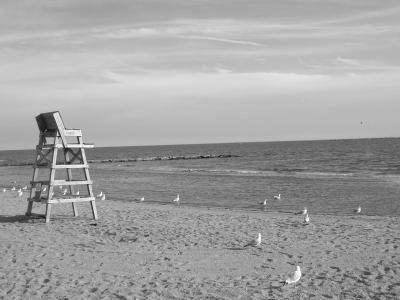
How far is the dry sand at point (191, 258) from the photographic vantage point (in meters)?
7.90

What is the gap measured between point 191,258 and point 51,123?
607cm

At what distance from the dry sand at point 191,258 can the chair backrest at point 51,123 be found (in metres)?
2.64

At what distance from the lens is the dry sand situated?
25.9ft

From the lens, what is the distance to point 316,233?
13297 millimetres

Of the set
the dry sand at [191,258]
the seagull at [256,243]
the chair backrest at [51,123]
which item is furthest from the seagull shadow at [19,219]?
the seagull at [256,243]

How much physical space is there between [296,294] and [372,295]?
1.20m

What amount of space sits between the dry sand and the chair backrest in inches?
104

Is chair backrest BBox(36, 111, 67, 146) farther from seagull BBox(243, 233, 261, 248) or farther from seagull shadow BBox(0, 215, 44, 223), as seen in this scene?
seagull BBox(243, 233, 261, 248)

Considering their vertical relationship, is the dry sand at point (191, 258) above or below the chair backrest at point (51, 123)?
below

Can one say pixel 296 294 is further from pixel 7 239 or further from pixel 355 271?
pixel 7 239

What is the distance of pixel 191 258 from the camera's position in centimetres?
1005

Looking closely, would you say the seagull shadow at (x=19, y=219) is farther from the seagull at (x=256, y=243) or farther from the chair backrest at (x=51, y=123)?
the seagull at (x=256, y=243)

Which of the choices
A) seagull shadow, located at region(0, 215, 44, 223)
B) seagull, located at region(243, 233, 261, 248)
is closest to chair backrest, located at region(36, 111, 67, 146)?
seagull shadow, located at region(0, 215, 44, 223)

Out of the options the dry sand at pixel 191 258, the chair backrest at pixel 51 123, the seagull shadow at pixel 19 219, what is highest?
the chair backrest at pixel 51 123
